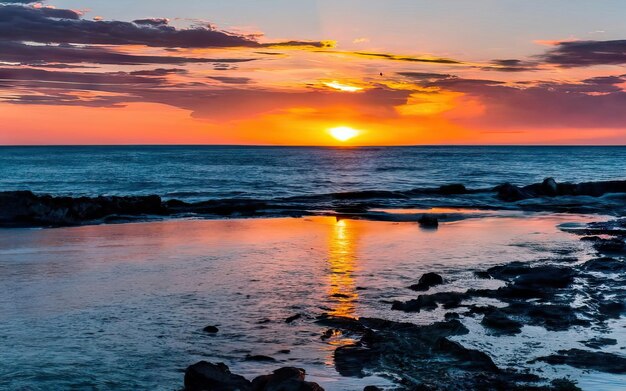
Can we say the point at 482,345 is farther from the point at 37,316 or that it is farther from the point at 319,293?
the point at 37,316

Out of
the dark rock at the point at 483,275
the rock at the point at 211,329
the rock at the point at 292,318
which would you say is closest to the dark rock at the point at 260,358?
the rock at the point at 211,329

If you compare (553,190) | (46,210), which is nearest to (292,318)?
(46,210)

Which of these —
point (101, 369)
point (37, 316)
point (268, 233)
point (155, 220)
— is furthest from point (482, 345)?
point (155, 220)

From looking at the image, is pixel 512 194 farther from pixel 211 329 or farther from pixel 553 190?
pixel 211 329

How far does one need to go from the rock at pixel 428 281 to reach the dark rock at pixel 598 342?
4.16m

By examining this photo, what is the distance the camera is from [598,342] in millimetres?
10031

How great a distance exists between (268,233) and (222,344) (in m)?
13.9

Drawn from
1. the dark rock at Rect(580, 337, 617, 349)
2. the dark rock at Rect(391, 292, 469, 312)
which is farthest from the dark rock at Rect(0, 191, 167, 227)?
the dark rock at Rect(580, 337, 617, 349)

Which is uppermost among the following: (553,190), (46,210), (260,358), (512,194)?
(553,190)

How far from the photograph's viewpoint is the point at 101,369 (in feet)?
29.4

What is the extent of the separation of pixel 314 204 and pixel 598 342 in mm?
28356

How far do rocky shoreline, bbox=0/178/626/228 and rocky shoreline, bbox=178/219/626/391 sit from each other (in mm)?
11694

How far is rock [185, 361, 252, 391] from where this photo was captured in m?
7.97

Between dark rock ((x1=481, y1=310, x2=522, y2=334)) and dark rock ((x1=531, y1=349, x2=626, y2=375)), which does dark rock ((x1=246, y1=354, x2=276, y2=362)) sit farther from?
dark rock ((x1=481, y1=310, x2=522, y2=334))
